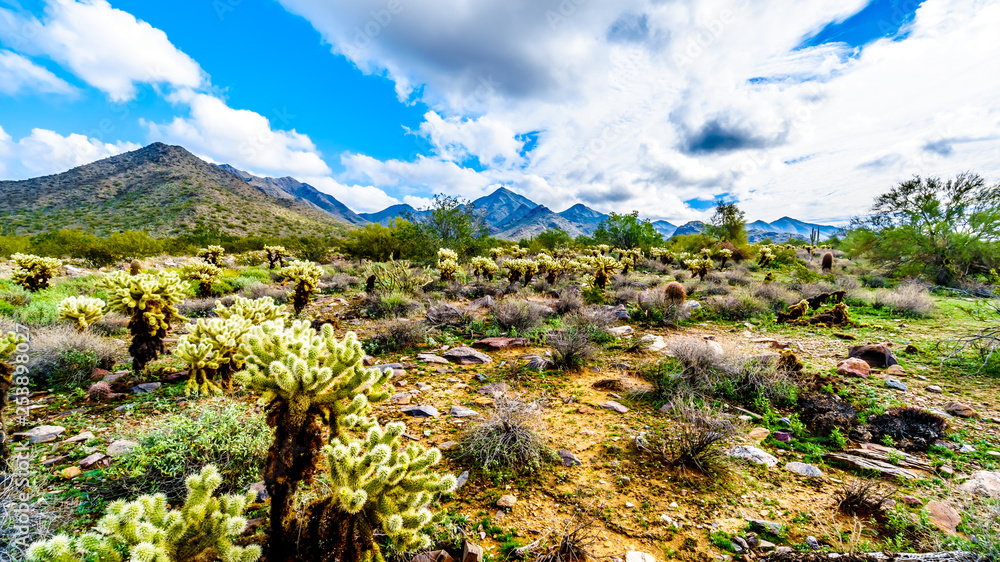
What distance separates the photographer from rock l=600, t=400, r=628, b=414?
16.7 feet

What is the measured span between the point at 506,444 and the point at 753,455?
9.21 ft

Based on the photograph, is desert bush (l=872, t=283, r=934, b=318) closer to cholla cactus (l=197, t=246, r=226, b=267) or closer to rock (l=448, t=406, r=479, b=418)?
rock (l=448, t=406, r=479, b=418)

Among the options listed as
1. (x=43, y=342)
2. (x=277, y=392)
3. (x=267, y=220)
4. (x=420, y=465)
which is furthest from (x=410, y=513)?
(x=267, y=220)

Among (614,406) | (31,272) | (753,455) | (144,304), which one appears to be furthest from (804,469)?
(31,272)

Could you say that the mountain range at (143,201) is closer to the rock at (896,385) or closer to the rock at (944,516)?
the rock at (896,385)

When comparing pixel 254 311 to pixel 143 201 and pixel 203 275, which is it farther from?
pixel 143 201

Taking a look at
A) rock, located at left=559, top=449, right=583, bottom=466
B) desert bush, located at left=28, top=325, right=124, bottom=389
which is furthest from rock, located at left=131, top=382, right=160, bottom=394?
rock, located at left=559, top=449, right=583, bottom=466

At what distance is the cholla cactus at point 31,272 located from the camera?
32.6 feet

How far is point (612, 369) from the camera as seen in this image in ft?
21.7

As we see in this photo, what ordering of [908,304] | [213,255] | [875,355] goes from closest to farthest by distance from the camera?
[875,355], [908,304], [213,255]

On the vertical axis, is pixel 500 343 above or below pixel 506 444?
above

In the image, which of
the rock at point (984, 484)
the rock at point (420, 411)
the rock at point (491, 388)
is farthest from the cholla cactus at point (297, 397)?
the rock at point (984, 484)

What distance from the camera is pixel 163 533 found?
1679 mm

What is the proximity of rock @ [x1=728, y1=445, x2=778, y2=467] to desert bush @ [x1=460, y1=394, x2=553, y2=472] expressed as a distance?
2.15m
